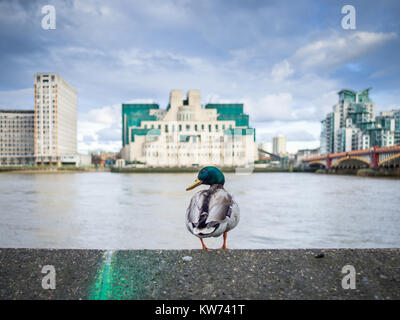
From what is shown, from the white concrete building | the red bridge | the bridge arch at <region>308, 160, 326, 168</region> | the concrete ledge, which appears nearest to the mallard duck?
the concrete ledge

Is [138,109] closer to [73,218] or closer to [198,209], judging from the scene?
[73,218]

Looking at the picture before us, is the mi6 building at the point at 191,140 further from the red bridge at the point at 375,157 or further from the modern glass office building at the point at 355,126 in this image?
the modern glass office building at the point at 355,126

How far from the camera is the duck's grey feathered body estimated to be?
12.5 ft

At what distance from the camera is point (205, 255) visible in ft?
13.0

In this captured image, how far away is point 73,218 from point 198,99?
368ft

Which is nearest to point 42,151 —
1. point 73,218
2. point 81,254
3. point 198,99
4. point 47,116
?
point 47,116

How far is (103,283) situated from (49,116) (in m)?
123

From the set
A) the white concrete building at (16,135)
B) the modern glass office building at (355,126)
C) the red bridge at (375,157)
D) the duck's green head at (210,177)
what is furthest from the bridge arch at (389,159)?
the white concrete building at (16,135)

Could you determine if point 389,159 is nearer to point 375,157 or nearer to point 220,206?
point 375,157

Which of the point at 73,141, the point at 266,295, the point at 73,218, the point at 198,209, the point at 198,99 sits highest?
the point at 198,99

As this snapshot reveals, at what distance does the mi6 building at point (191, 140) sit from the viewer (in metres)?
96.4

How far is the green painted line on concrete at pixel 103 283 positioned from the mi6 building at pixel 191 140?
83250mm
